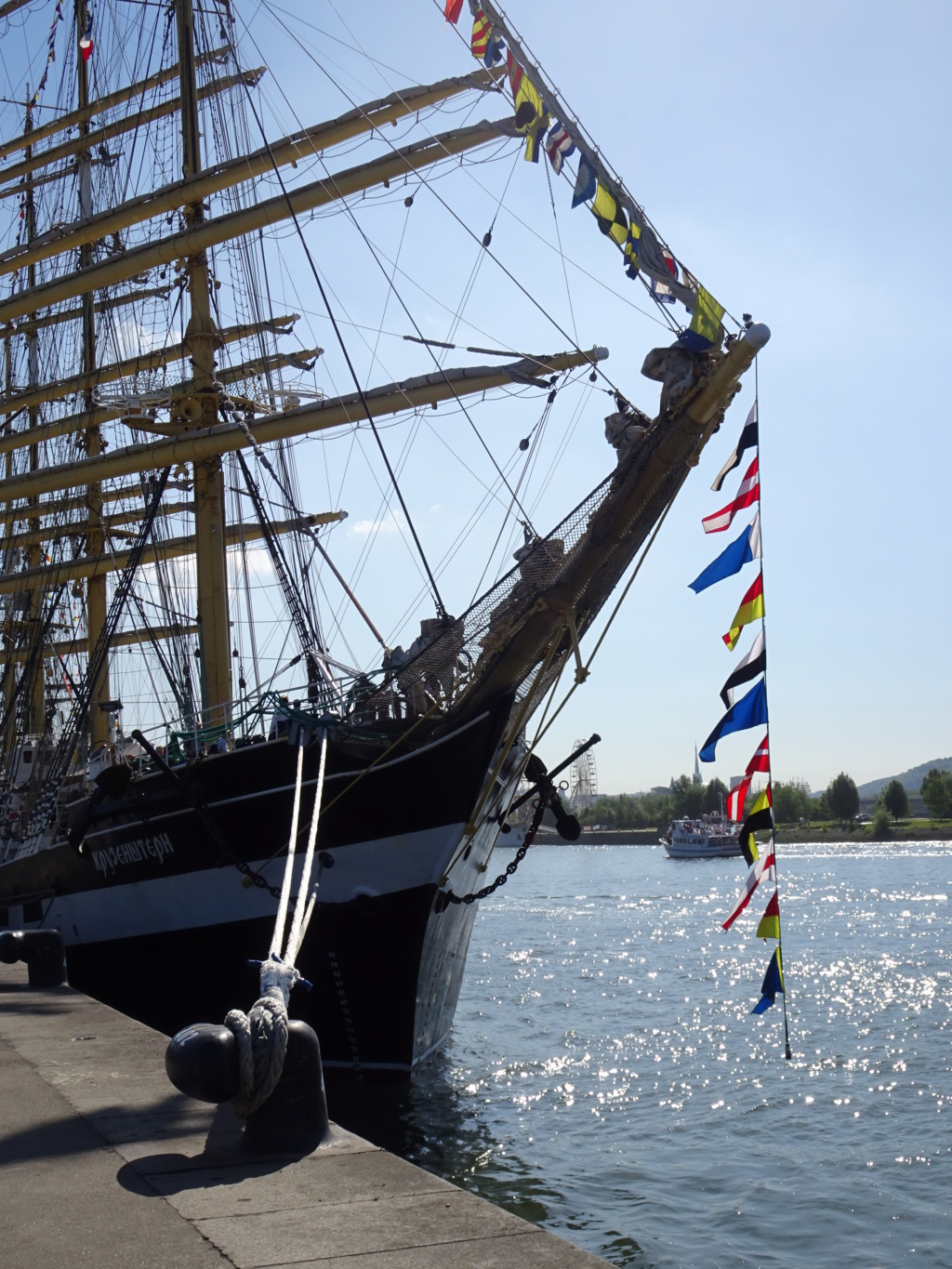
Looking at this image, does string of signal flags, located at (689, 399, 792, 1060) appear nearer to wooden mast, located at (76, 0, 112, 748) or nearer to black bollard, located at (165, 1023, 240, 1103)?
black bollard, located at (165, 1023, 240, 1103)

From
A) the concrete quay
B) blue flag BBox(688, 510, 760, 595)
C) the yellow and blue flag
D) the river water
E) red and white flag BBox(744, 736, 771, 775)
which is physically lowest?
the river water

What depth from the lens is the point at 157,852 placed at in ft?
49.2

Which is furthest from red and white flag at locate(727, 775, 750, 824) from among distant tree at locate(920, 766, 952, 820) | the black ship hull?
distant tree at locate(920, 766, 952, 820)

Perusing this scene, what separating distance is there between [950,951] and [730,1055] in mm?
14396

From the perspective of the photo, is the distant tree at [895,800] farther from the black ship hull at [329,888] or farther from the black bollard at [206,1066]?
the black bollard at [206,1066]

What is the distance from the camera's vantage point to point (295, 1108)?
237 inches

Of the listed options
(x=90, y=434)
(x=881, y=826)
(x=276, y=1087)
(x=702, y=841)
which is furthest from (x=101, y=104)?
(x=881, y=826)

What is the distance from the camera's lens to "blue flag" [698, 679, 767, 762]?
386 inches

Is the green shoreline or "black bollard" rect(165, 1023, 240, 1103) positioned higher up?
"black bollard" rect(165, 1023, 240, 1103)

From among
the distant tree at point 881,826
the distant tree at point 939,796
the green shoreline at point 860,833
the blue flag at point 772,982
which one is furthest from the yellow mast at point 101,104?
the distant tree at point 939,796

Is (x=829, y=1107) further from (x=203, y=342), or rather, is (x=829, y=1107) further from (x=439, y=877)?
(x=203, y=342)

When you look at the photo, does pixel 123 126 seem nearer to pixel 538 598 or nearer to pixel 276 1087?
pixel 538 598

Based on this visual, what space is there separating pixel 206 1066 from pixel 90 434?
92.8 feet

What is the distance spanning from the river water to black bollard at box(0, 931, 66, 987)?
3622mm
